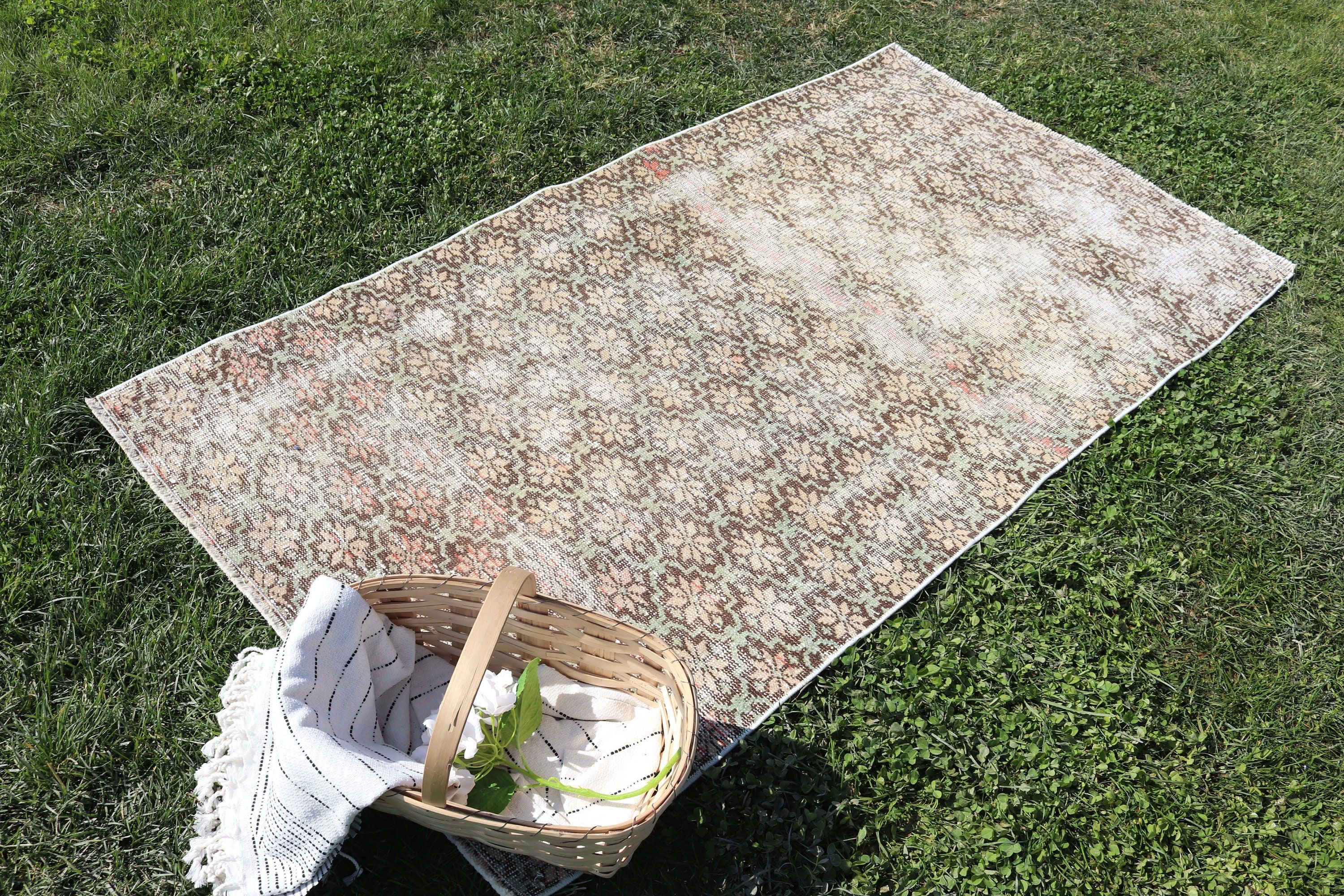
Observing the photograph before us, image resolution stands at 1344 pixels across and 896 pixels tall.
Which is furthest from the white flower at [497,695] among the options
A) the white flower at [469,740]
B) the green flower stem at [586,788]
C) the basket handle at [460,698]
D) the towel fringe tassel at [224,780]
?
the towel fringe tassel at [224,780]

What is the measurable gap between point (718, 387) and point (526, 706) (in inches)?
51.5

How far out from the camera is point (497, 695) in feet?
6.45

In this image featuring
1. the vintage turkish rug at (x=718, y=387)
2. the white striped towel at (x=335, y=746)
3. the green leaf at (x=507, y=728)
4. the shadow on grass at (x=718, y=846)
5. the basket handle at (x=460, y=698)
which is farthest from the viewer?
the vintage turkish rug at (x=718, y=387)

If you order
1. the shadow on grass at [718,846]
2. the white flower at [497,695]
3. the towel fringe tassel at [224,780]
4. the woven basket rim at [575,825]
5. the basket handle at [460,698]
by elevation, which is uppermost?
the basket handle at [460,698]

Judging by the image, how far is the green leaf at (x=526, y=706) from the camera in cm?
185

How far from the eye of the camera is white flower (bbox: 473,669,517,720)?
1.96m

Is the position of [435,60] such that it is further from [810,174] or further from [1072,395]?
[1072,395]

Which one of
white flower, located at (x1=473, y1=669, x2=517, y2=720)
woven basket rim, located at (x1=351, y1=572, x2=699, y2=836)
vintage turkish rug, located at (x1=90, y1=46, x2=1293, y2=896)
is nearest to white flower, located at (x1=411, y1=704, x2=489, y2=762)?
white flower, located at (x1=473, y1=669, x2=517, y2=720)

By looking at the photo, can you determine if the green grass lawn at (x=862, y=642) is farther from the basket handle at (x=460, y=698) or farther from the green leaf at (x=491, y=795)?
the basket handle at (x=460, y=698)

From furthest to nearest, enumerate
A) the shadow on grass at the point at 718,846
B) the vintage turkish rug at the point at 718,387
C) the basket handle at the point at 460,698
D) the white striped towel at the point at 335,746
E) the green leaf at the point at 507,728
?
the vintage turkish rug at the point at 718,387, the shadow on grass at the point at 718,846, the green leaf at the point at 507,728, the white striped towel at the point at 335,746, the basket handle at the point at 460,698

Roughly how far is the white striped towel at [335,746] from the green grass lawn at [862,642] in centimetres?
20

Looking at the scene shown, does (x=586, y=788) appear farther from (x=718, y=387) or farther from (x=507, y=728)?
(x=718, y=387)

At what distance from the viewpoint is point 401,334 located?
2896 mm

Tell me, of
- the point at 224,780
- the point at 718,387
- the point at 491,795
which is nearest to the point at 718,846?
the point at 491,795
